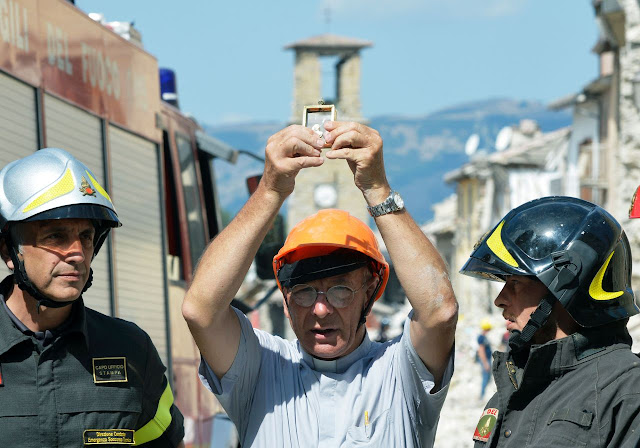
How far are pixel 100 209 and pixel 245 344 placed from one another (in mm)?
713

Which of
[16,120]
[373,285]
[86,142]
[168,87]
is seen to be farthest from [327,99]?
[373,285]

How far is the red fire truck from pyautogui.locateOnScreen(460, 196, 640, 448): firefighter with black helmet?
2.33 meters

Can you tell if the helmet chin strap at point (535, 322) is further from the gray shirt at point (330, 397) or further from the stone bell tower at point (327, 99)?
the stone bell tower at point (327, 99)

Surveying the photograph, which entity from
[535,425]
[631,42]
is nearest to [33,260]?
[535,425]

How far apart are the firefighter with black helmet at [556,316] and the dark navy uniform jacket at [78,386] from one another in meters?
1.24

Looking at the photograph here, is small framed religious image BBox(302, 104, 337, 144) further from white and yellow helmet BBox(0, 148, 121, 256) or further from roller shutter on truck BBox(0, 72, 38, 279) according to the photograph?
roller shutter on truck BBox(0, 72, 38, 279)

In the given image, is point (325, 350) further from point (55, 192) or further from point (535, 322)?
point (55, 192)

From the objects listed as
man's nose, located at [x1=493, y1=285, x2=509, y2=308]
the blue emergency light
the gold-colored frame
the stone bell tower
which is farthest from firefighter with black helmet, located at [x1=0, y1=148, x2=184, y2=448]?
the stone bell tower

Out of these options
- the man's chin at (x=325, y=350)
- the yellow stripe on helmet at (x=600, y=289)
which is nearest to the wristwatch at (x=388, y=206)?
the man's chin at (x=325, y=350)

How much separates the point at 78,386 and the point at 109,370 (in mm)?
157

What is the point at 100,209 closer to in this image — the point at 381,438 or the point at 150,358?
the point at 150,358

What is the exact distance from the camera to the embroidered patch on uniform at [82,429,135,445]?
4.20 meters

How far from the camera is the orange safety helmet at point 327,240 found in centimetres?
439

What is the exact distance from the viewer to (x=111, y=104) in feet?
22.1
